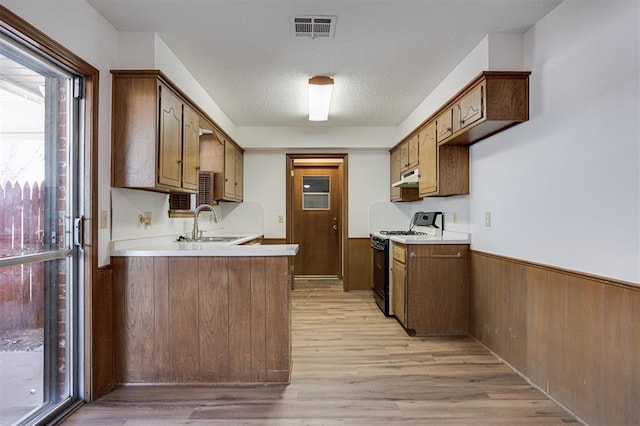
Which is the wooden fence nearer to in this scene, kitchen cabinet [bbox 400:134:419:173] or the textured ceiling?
the textured ceiling

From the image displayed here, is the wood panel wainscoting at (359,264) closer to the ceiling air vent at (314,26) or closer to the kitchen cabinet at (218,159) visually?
the kitchen cabinet at (218,159)

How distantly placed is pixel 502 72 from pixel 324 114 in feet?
6.35

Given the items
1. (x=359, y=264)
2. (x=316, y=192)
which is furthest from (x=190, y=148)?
(x=316, y=192)

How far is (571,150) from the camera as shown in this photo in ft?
6.64

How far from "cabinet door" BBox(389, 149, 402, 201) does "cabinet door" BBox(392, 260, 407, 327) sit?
1446 millimetres

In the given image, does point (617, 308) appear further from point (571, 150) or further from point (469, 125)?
point (469, 125)

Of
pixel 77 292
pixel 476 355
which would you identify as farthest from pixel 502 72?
pixel 77 292

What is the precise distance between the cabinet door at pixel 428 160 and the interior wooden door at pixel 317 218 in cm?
282

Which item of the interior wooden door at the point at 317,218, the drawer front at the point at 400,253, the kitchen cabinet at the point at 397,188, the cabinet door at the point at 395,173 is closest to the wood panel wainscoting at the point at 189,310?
the drawer front at the point at 400,253

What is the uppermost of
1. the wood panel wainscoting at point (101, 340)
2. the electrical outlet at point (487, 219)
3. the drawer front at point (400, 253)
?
the electrical outlet at point (487, 219)

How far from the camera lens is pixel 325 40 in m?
2.54

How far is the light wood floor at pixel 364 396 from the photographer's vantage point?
199 centimetres

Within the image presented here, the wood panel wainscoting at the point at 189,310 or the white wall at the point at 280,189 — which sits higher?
the white wall at the point at 280,189

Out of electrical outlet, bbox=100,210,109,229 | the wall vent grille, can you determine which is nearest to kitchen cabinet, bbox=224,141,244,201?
the wall vent grille
